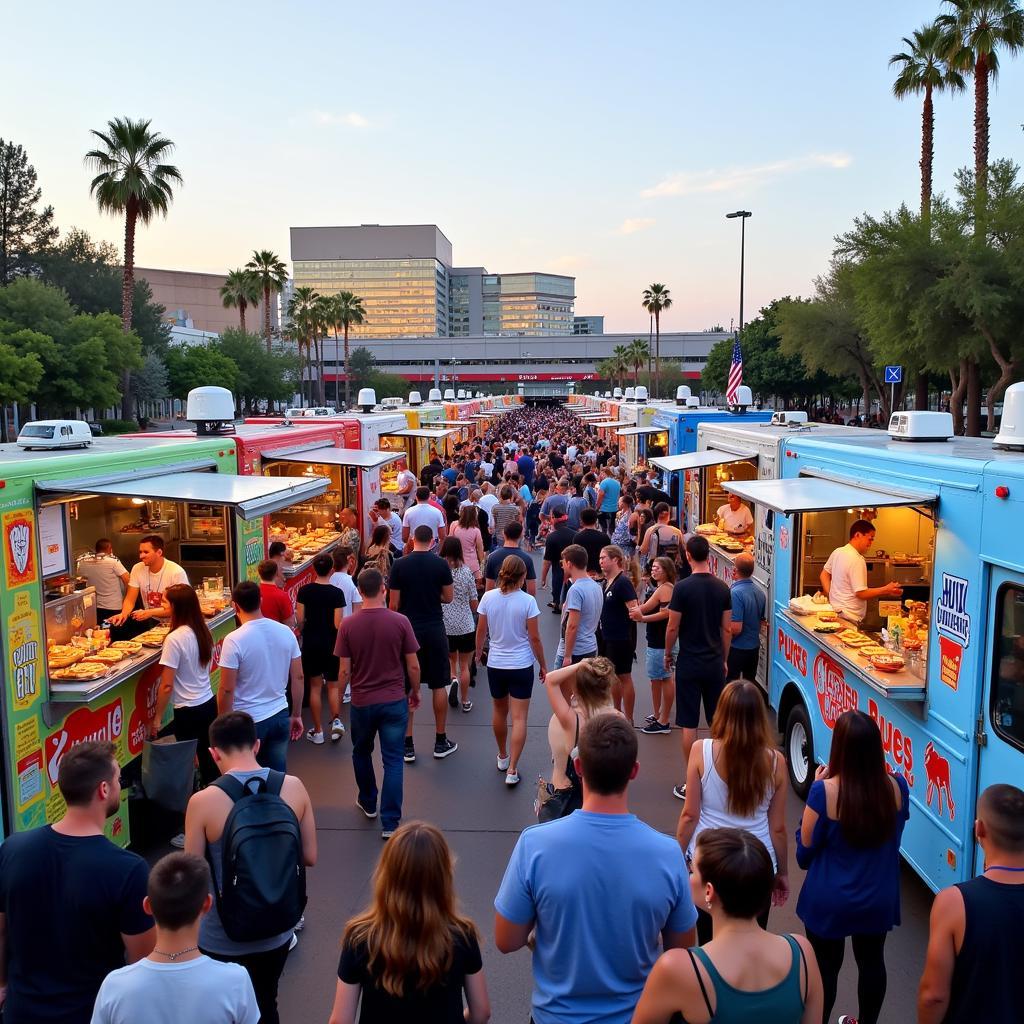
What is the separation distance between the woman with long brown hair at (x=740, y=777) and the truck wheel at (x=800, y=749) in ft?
9.76

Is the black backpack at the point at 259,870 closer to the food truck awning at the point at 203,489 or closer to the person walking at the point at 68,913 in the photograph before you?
the person walking at the point at 68,913

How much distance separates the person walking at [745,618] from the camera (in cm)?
776

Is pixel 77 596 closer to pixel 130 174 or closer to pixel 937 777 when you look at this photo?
pixel 937 777

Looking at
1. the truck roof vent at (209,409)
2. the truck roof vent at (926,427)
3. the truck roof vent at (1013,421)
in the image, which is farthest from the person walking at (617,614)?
the truck roof vent at (209,409)

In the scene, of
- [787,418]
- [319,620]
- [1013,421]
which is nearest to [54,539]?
[319,620]

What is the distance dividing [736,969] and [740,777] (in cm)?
161

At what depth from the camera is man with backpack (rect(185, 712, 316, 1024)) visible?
3.39 m

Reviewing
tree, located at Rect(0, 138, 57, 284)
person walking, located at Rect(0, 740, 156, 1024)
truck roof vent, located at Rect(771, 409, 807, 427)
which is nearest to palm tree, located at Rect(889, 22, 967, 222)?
truck roof vent, located at Rect(771, 409, 807, 427)

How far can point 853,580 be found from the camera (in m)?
7.36

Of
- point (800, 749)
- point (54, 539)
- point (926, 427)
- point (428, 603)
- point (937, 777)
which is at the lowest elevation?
point (800, 749)

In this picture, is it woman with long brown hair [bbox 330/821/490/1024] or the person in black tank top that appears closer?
woman with long brown hair [bbox 330/821/490/1024]

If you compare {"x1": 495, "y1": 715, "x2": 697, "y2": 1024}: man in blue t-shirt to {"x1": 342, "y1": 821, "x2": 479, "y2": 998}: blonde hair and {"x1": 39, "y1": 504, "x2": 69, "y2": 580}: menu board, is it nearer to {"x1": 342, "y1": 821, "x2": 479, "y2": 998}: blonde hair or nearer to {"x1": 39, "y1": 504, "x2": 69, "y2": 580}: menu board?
{"x1": 342, "y1": 821, "x2": 479, "y2": 998}: blonde hair

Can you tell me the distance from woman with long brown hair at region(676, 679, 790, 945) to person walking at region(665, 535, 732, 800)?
2796mm

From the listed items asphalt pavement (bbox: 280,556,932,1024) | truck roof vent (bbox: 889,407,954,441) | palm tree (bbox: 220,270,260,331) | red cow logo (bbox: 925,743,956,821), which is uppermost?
palm tree (bbox: 220,270,260,331)
